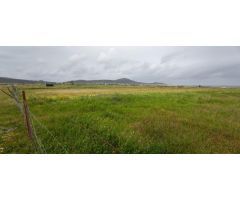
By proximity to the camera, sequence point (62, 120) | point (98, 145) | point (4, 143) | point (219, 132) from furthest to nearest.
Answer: point (62, 120) → point (219, 132) → point (4, 143) → point (98, 145)

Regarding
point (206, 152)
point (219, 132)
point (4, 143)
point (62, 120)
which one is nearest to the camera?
point (206, 152)

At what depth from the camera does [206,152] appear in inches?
255

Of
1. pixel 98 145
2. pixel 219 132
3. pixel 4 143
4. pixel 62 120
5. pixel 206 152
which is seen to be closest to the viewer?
pixel 206 152

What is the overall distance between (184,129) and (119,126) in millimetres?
2852

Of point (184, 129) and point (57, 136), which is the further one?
point (184, 129)

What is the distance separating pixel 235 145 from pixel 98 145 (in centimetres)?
466

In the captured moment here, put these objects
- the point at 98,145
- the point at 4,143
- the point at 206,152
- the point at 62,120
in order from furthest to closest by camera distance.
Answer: the point at 62,120, the point at 4,143, the point at 98,145, the point at 206,152

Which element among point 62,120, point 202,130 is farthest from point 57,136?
point 202,130

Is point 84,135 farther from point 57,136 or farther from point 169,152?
point 169,152

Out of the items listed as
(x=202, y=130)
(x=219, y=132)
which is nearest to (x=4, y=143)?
(x=202, y=130)

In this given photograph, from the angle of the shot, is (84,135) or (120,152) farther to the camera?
(84,135)

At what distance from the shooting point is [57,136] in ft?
26.3

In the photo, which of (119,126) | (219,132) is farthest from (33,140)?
(219,132)

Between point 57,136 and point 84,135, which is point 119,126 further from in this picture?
point 57,136
